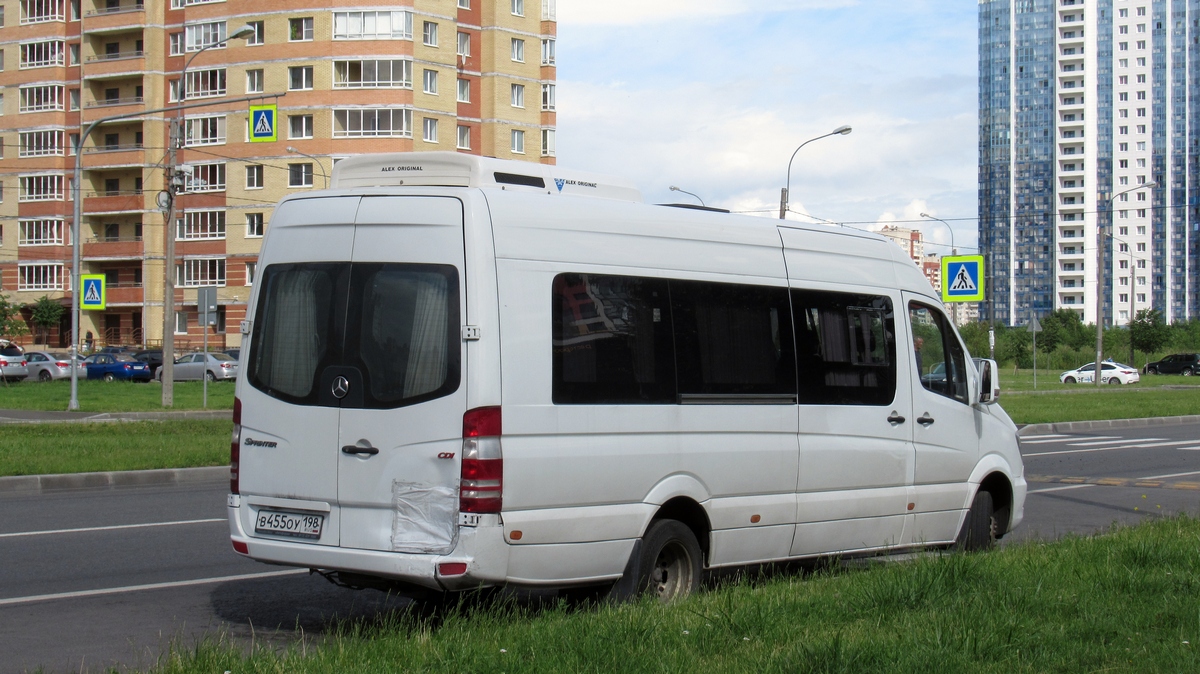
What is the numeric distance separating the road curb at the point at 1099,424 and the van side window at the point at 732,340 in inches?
740

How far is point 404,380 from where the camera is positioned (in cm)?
643

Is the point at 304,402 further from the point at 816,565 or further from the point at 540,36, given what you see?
the point at 540,36

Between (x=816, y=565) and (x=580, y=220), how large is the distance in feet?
9.80

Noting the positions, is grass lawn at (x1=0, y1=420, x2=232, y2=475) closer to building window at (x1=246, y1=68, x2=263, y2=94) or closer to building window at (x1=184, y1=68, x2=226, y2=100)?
building window at (x1=246, y1=68, x2=263, y2=94)

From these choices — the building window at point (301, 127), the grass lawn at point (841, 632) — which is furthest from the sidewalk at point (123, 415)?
the building window at point (301, 127)

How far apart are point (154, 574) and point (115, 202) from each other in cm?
7519

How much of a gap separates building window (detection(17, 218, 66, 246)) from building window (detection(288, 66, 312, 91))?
20.1m

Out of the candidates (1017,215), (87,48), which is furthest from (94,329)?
(1017,215)

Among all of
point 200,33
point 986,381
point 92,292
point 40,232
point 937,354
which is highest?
point 200,33

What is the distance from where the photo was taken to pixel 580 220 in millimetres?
7016

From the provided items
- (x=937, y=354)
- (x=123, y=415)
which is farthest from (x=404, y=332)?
(x=123, y=415)

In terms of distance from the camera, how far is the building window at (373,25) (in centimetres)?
7081

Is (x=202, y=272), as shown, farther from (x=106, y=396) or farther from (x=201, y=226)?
(x=106, y=396)

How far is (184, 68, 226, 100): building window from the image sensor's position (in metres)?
73.7
